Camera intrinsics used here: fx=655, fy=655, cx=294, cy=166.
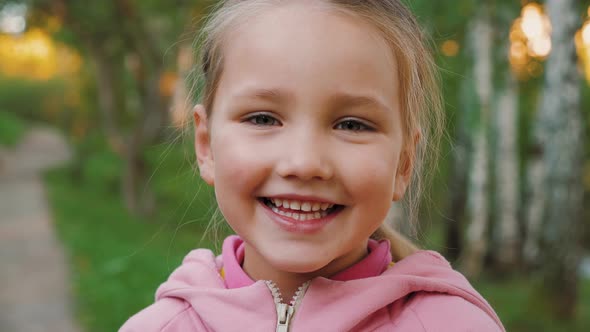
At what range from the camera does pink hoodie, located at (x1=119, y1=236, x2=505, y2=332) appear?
52.5 inches

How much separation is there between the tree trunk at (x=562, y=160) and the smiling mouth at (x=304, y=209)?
4.86 m

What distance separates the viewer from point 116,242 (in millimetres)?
8750

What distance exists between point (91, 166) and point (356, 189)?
563 inches

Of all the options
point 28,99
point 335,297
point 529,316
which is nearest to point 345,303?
point 335,297

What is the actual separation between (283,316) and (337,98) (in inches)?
18.9

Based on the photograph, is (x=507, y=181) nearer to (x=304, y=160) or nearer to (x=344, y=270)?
(x=344, y=270)

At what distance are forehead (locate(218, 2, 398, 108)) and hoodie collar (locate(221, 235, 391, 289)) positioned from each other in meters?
0.35

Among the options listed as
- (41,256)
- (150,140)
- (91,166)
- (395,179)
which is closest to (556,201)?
(395,179)

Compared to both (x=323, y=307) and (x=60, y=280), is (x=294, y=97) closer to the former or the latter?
(x=323, y=307)

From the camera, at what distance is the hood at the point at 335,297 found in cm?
135

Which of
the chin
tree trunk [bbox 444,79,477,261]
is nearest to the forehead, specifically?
the chin

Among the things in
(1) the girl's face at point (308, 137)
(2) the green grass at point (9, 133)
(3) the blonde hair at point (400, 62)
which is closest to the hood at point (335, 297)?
(1) the girl's face at point (308, 137)

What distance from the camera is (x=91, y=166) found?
1480 centimetres

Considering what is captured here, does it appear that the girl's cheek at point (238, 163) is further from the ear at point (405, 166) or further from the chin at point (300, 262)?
the ear at point (405, 166)
